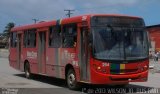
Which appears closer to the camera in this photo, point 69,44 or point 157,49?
point 69,44

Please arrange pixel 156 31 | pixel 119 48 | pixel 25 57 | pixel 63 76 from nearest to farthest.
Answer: pixel 119 48 < pixel 63 76 < pixel 25 57 < pixel 156 31

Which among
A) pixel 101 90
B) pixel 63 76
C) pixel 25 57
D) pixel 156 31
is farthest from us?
pixel 156 31

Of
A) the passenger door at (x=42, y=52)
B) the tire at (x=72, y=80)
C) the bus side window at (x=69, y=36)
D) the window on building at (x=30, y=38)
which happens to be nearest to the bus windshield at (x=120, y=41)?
the bus side window at (x=69, y=36)

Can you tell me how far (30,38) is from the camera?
21.7m

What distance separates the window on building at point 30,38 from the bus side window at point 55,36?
244 centimetres

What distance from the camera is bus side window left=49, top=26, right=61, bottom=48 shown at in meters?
18.0

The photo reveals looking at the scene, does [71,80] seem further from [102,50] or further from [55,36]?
[55,36]

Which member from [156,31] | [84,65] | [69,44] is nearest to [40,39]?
[69,44]

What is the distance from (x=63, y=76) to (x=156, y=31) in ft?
207

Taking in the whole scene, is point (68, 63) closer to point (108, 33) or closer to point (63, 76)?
point (63, 76)

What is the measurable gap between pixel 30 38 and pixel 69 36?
5209 millimetres

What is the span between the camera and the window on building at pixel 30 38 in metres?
21.2

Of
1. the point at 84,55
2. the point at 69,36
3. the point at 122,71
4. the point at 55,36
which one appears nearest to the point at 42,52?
the point at 55,36

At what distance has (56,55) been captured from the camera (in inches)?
716
